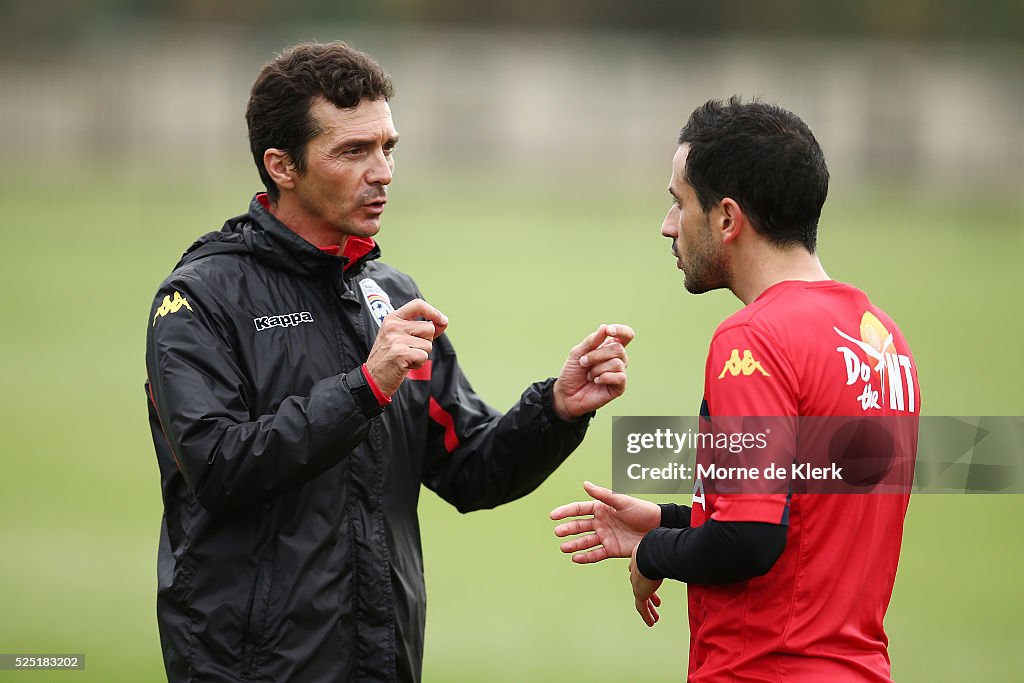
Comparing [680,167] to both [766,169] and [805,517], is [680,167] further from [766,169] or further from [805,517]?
Answer: [805,517]

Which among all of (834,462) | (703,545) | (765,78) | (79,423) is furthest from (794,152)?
(765,78)

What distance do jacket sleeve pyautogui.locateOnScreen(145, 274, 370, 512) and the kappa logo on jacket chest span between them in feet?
0.57

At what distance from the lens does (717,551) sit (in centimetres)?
300

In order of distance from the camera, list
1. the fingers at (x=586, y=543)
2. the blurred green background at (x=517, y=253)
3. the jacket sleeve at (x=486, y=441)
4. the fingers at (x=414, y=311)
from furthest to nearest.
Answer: the blurred green background at (x=517, y=253) < the jacket sleeve at (x=486, y=441) < the fingers at (x=586, y=543) < the fingers at (x=414, y=311)

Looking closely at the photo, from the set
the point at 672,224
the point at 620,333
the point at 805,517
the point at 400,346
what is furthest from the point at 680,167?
the point at 805,517

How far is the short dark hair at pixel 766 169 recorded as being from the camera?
10.7 feet

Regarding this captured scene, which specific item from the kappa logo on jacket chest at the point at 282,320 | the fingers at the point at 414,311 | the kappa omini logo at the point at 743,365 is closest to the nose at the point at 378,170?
the kappa logo on jacket chest at the point at 282,320

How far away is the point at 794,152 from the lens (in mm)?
3250

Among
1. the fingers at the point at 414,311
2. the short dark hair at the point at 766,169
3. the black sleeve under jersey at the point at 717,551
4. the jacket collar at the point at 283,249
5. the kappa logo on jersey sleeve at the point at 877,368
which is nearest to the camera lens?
the black sleeve under jersey at the point at 717,551

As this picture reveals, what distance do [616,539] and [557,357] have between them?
41.6ft

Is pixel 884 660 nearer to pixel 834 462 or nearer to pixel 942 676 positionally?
pixel 834 462

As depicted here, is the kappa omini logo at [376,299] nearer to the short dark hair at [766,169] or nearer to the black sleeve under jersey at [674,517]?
the black sleeve under jersey at [674,517]

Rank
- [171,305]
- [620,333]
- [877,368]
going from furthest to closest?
[620,333], [171,305], [877,368]

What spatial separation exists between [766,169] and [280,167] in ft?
5.28
